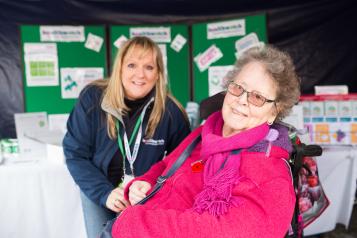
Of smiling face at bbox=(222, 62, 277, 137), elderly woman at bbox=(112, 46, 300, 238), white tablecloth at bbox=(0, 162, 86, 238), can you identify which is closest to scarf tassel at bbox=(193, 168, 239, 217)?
elderly woman at bbox=(112, 46, 300, 238)

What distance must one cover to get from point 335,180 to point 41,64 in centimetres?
297

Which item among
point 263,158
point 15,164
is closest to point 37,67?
point 15,164

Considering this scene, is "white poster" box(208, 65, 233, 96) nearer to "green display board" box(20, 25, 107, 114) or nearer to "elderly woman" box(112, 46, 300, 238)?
"green display board" box(20, 25, 107, 114)

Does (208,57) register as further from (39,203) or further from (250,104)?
(250,104)

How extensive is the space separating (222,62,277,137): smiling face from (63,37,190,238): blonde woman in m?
0.62

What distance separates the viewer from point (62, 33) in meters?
3.75

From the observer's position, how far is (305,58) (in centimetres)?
372

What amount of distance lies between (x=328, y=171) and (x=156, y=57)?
1726 millimetres

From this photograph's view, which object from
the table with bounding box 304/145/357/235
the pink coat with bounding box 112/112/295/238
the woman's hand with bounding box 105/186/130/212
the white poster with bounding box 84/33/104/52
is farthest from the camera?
the white poster with bounding box 84/33/104/52

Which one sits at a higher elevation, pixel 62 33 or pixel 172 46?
pixel 62 33

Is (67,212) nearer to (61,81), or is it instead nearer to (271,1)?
(61,81)

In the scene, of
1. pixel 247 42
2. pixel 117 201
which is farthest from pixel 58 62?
pixel 117 201

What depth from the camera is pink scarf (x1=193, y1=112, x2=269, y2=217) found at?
1.01 m

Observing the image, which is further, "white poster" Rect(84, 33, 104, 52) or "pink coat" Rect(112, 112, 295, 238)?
"white poster" Rect(84, 33, 104, 52)
